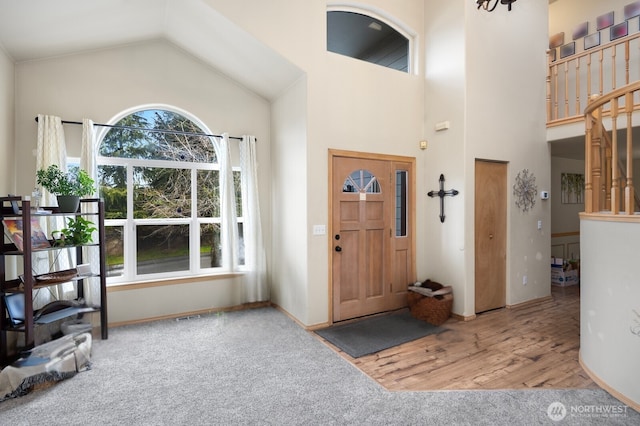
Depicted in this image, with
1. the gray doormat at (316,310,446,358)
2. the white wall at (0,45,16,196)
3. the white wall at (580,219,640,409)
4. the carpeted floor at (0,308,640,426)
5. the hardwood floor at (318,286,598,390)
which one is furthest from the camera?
the gray doormat at (316,310,446,358)

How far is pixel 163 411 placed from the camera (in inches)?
86.5

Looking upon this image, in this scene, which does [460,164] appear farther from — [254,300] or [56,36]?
[56,36]

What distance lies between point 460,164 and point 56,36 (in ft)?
14.7

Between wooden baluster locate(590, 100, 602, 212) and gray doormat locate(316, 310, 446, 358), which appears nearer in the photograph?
wooden baluster locate(590, 100, 602, 212)

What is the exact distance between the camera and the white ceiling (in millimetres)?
2920

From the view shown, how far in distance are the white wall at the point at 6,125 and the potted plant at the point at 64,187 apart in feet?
1.18

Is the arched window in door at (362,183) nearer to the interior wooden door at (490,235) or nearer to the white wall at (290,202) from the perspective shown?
the white wall at (290,202)

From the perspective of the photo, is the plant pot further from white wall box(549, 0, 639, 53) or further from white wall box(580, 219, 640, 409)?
white wall box(549, 0, 639, 53)

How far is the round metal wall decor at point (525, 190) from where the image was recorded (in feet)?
14.7

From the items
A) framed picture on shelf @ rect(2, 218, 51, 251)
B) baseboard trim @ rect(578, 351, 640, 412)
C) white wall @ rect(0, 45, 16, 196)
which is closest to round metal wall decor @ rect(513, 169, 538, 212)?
baseboard trim @ rect(578, 351, 640, 412)

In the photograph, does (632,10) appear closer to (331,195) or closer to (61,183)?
(331,195)

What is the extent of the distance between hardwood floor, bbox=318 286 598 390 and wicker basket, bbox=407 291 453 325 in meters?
0.12

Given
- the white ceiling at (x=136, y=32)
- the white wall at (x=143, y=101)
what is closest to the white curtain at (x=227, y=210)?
the white wall at (x=143, y=101)

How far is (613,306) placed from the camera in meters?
2.36
